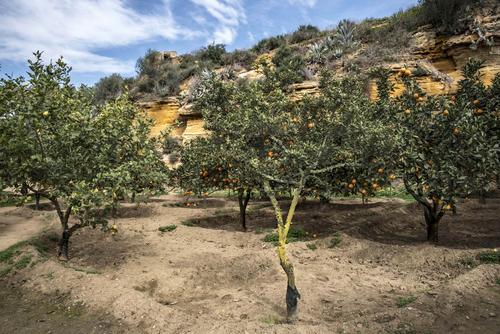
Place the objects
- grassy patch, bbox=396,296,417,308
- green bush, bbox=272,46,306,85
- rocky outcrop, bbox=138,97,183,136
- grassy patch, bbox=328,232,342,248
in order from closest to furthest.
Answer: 1. grassy patch, bbox=396,296,417,308
2. grassy patch, bbox=328,232,342,248
3. green bush, bbox=272,46,306,85
4. rocky outcrop, bbox=138,97,183,136

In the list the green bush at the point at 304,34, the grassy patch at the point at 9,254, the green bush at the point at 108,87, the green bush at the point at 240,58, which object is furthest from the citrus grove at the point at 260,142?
the green bush at the point at 108,87

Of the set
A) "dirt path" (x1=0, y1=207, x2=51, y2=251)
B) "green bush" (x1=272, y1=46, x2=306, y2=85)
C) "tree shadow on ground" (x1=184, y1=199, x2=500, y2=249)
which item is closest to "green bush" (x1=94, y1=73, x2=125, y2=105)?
"green bush" (x1=272, y1=46, x2=306, y2=85)

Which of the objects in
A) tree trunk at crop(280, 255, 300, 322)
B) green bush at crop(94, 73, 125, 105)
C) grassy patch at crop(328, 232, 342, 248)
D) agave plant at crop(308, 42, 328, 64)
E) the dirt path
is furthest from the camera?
green bush at crop(94, 73, 125, 105)

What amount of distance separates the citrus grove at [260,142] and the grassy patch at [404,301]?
251cm

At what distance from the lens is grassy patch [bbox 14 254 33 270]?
35.5ft

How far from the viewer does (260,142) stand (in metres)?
9.62

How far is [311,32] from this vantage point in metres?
39.5

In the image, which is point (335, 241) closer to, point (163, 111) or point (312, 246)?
point (312, 246)

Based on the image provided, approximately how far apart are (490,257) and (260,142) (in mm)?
7098

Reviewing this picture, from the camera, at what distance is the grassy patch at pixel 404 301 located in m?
7.95

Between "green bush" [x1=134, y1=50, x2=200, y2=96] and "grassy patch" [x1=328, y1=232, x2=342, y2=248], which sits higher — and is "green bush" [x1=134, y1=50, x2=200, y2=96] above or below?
above

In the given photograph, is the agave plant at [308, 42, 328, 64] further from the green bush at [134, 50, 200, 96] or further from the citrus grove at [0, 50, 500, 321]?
the citrus grove at [0, 50, 500, 321]

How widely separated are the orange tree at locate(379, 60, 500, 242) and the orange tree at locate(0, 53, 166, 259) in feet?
24.4

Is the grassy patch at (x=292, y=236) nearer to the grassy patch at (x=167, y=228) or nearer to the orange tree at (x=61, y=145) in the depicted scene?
the grassy patch at (x=167, y=228)
